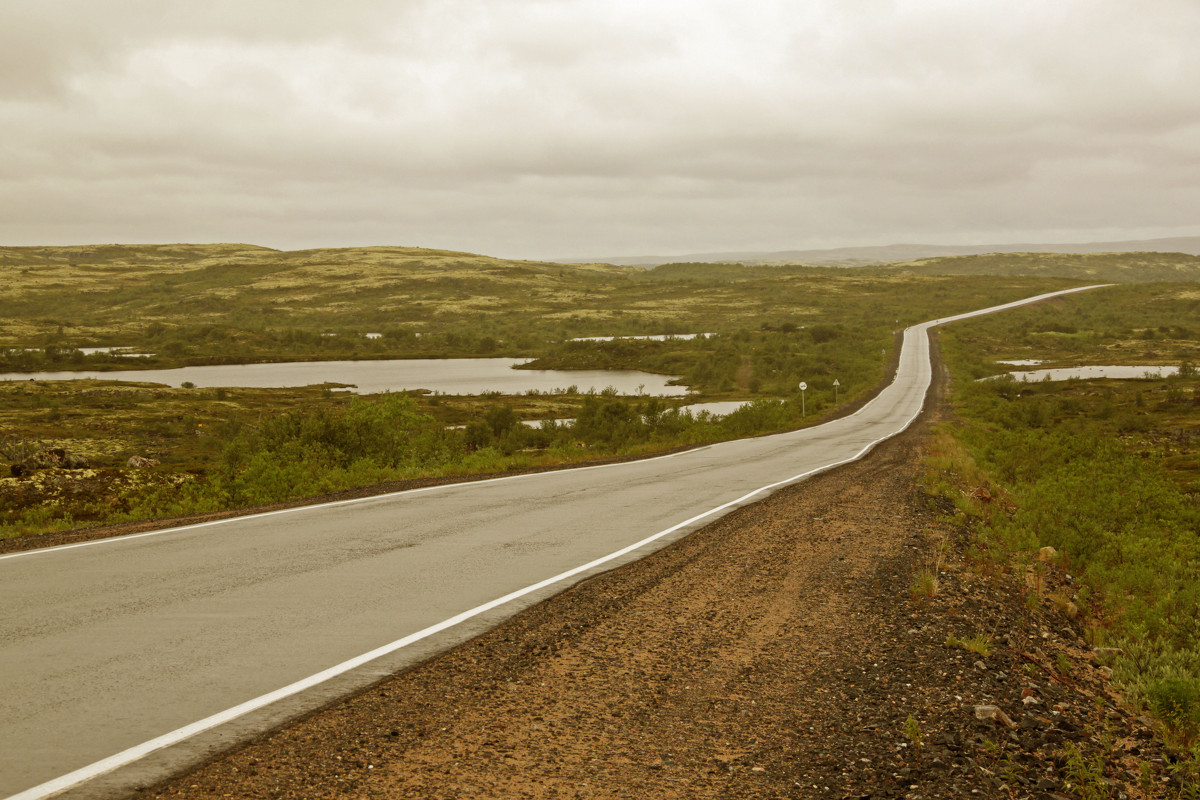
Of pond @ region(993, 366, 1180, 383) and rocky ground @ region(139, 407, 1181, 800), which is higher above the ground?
rocky ground @ region(139, 407, 1181, 800)

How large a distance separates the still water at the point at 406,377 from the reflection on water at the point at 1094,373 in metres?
30.0

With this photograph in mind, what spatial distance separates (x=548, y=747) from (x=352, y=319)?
161452 millimetres

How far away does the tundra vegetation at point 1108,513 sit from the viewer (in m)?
8.85

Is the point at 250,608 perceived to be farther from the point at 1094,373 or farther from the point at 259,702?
the point at 1094,373

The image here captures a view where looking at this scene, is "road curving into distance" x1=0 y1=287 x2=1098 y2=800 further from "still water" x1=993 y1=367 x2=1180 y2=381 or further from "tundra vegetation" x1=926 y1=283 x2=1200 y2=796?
"still water" x1=993 y1=367 x2=1180 y2=381

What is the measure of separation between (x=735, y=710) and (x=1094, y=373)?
259 ft

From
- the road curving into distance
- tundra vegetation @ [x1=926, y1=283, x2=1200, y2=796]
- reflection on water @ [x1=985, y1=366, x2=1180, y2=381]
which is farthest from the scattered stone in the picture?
reflection on water @ [x1=985, y1=366, x2=1180, y2=381]

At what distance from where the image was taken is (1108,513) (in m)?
18.2

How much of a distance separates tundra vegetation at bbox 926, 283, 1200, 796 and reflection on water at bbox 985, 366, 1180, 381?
10740mm

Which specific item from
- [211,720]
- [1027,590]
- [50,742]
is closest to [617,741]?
[211,720]

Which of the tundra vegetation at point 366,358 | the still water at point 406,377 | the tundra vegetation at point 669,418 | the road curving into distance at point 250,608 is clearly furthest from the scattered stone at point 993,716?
the still water at point 406,377

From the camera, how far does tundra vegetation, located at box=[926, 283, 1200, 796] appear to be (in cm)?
885

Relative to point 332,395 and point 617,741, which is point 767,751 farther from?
point 332,395

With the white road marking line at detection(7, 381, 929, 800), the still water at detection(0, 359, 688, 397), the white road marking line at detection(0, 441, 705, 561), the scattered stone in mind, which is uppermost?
the white road marking line at detection(7, 381, 929, 800)
